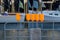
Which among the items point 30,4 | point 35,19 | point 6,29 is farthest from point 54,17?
point 6,29

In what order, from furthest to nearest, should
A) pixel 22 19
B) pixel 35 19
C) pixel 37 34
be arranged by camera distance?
pixel 22 19 < pixel 35 19 < pixel 37 34

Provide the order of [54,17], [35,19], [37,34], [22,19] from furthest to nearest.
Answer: [54,17], [22,19], [35,19], [37,34]

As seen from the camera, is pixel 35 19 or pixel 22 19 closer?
pixel 35 19

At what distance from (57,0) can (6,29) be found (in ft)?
22.1

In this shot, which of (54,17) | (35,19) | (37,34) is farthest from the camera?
(54,17)

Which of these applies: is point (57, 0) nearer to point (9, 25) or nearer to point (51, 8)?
point (51, 8)

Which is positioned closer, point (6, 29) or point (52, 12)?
point (6, 29)

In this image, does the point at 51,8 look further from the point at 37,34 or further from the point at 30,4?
the point at 37,34

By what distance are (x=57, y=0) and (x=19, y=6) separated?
3.09 m

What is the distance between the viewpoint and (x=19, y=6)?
784 inches

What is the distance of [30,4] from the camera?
19812 mm

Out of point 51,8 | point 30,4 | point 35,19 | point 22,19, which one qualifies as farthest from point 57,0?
point 35,19

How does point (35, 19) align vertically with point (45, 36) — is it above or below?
above

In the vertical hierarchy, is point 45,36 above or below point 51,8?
below
